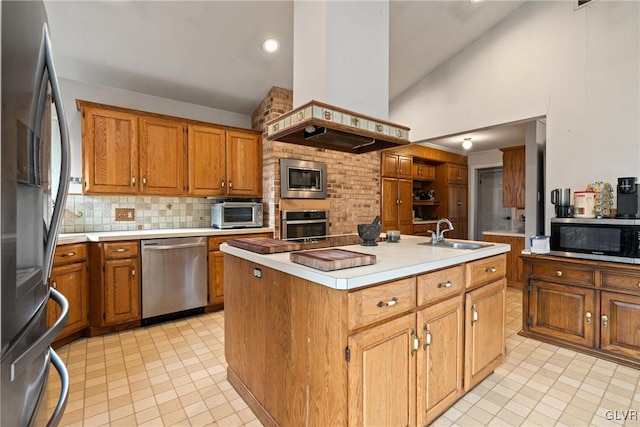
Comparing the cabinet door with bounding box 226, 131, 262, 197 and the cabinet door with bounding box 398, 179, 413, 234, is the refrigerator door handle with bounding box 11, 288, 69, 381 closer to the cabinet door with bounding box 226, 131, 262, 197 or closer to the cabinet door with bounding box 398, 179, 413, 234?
the cabinet door with bounding box 226, 131, 262, 197

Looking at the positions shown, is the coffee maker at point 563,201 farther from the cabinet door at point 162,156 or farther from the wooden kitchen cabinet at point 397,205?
the cabinet door at point 162,156

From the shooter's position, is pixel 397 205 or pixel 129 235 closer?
pixel 129 235

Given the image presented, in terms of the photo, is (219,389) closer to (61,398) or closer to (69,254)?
(61,398)

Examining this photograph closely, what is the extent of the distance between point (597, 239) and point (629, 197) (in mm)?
380

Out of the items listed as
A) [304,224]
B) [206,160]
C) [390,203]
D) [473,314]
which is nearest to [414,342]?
[473,314]

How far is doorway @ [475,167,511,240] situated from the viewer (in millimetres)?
6297

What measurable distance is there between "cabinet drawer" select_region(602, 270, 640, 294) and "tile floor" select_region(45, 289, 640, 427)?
0.60 metres

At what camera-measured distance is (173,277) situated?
10.3 ft

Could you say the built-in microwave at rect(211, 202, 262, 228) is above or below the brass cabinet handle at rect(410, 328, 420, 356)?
above

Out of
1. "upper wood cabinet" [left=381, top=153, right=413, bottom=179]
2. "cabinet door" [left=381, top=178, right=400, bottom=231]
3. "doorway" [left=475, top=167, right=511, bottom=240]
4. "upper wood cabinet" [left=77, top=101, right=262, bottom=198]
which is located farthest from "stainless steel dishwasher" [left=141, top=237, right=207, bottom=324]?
"doorway" [left=475, top=167, right=511, bottom=240]

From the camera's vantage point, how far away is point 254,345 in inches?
68.5

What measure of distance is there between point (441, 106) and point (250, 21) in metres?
2.45

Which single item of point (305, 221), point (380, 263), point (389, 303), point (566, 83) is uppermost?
point (566, 83)

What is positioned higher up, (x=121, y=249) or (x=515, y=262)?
(x=121, y=249)
